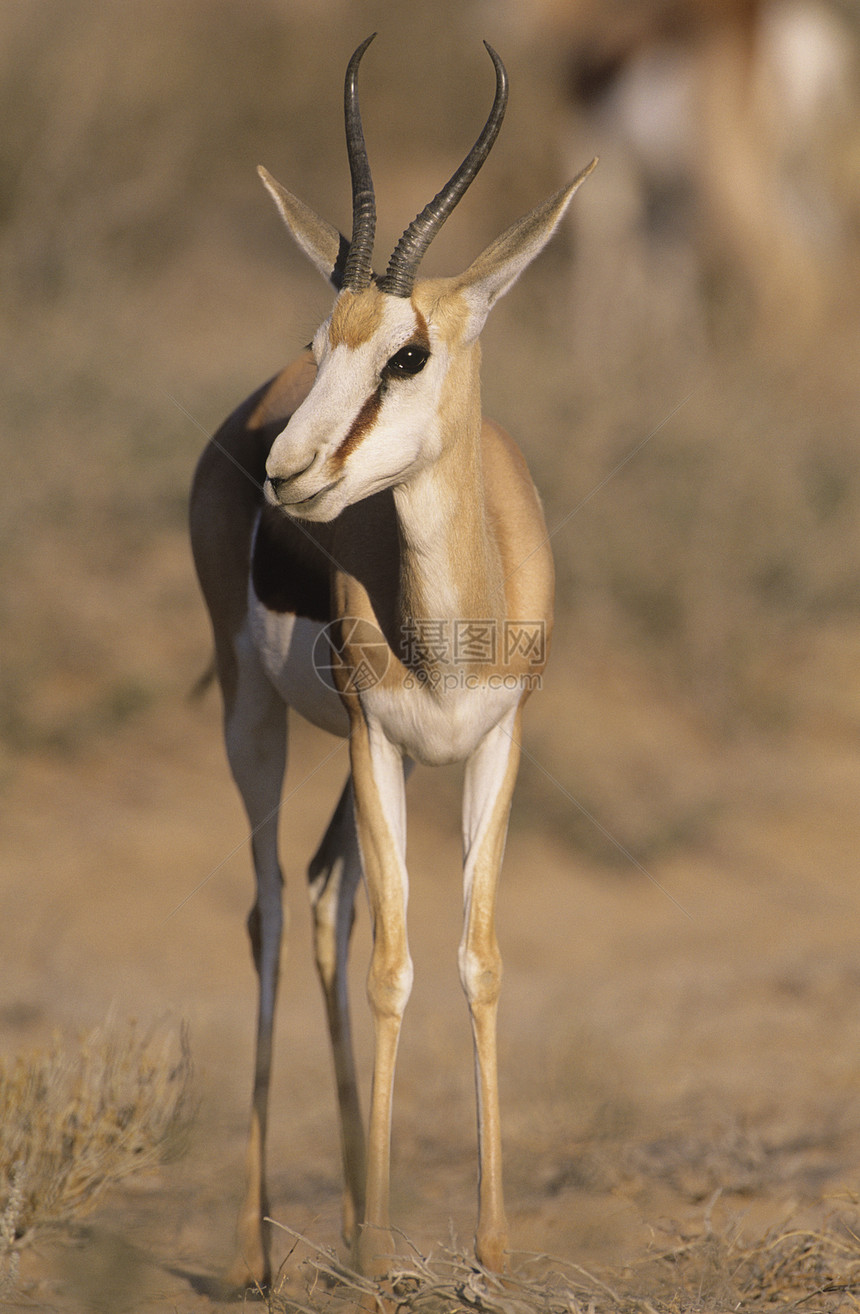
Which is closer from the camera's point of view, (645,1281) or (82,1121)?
(645,1281)

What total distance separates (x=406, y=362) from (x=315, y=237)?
2.05ft

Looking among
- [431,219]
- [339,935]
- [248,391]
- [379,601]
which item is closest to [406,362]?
[431,219]

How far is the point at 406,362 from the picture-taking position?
3197 millimetres

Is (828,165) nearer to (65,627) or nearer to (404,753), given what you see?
(65,627)

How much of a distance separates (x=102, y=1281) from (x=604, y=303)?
13000mm

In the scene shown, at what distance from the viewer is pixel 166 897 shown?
774 centimetres

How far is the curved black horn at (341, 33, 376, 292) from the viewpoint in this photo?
10.8 feet

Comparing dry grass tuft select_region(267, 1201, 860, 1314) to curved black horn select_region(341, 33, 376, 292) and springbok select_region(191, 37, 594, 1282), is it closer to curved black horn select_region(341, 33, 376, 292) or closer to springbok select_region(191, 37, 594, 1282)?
springbok select_region(191, 37, 594, 1282)

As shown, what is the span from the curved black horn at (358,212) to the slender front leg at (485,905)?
1.25 metres

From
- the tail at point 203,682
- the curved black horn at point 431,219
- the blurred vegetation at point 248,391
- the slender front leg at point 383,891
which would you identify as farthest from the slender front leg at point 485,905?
the blurred vegetation at point 248,391

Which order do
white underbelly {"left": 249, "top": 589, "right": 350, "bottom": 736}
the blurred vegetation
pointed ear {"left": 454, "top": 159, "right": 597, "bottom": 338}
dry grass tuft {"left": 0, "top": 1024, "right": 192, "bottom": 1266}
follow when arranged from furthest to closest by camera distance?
the blurred vegetation < dry grass tuft {"left": 0, "top": 1024, "right": 192, "bottom": 1266} < white underbelly {"left": 249, "top": 589, "right": 350, "bottom": 736} < pointed ear {"left": 454, "top": 159, "right": 597, "bottom": 338}

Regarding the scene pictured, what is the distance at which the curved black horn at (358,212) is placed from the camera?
10.8 ft

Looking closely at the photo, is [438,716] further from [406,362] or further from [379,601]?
[406,362]

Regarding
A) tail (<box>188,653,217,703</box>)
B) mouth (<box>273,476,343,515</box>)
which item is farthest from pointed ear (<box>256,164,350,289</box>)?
tail (<box>188,653,217,703</box>)
